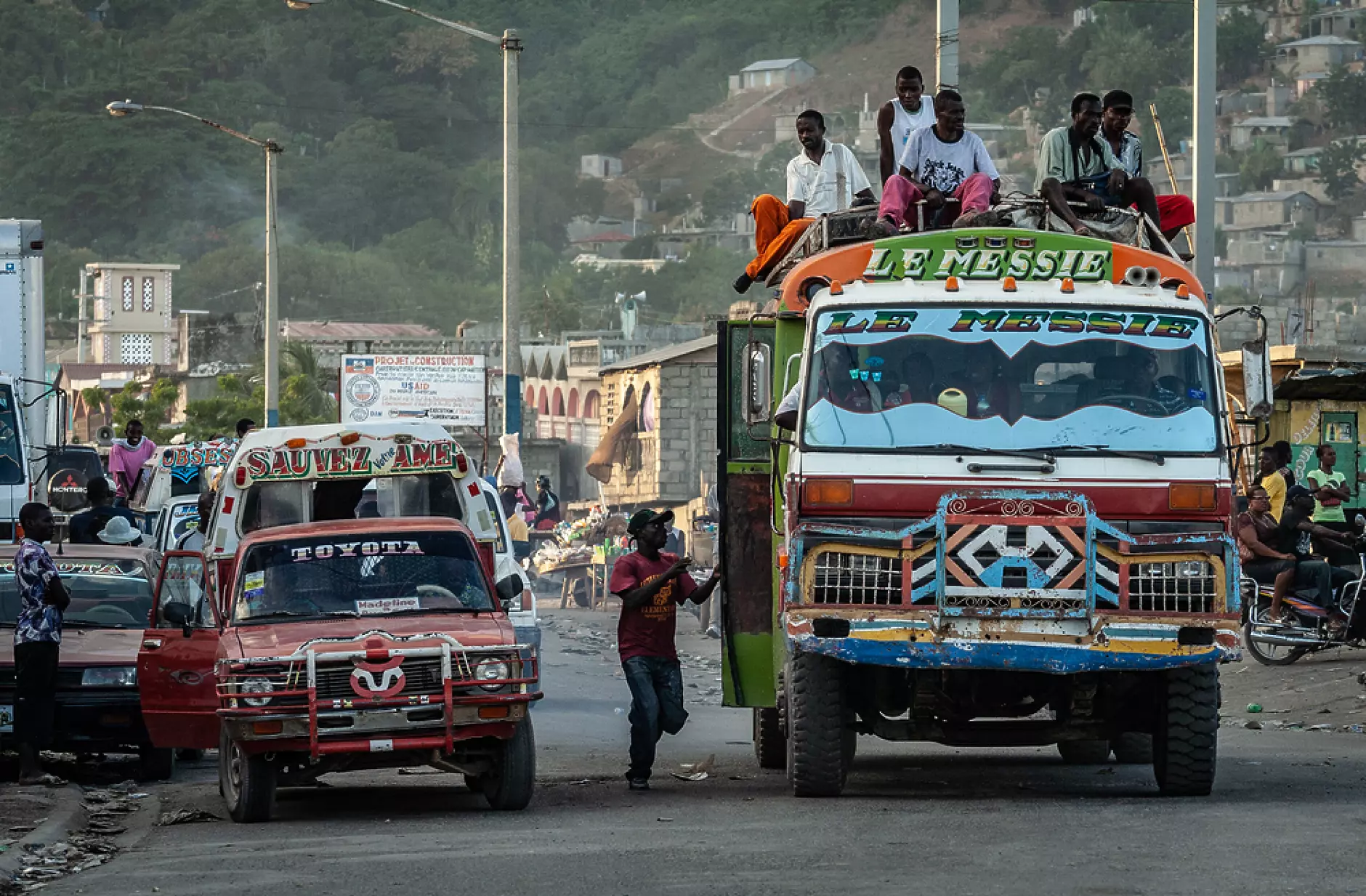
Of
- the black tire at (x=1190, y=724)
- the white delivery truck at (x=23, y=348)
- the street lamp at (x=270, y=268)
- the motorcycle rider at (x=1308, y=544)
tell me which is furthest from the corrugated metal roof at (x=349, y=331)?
the black tire at (x=1190, y=724)

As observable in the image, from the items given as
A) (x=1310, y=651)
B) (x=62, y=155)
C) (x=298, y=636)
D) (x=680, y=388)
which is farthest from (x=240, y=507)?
(x=62, y=155)

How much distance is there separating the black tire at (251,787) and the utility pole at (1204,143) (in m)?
9.33

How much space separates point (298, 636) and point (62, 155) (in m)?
186

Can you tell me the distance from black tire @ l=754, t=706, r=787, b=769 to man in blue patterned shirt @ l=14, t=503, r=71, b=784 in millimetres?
4541

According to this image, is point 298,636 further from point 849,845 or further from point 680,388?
point 680,388

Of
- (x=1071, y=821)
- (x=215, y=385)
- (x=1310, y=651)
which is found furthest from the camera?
(x=215, y=385)

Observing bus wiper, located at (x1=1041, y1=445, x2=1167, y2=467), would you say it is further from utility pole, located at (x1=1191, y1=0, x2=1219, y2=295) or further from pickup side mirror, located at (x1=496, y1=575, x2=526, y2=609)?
utility pole, located at (x1=1191, y1=0, x2=1219, y2=295)

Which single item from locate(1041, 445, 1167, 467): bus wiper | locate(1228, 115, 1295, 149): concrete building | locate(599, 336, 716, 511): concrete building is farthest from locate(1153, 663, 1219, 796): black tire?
locate(1228, 115, 1295, 149): concrete building

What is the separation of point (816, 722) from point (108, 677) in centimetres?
563

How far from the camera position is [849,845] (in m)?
10.2

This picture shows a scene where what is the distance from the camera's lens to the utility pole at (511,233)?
1087 inches

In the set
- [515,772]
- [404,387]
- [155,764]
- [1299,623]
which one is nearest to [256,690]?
[515,772]

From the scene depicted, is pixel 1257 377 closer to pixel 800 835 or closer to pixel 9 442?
pixel 800 835

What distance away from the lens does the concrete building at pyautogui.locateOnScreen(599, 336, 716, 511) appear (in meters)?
53.8
